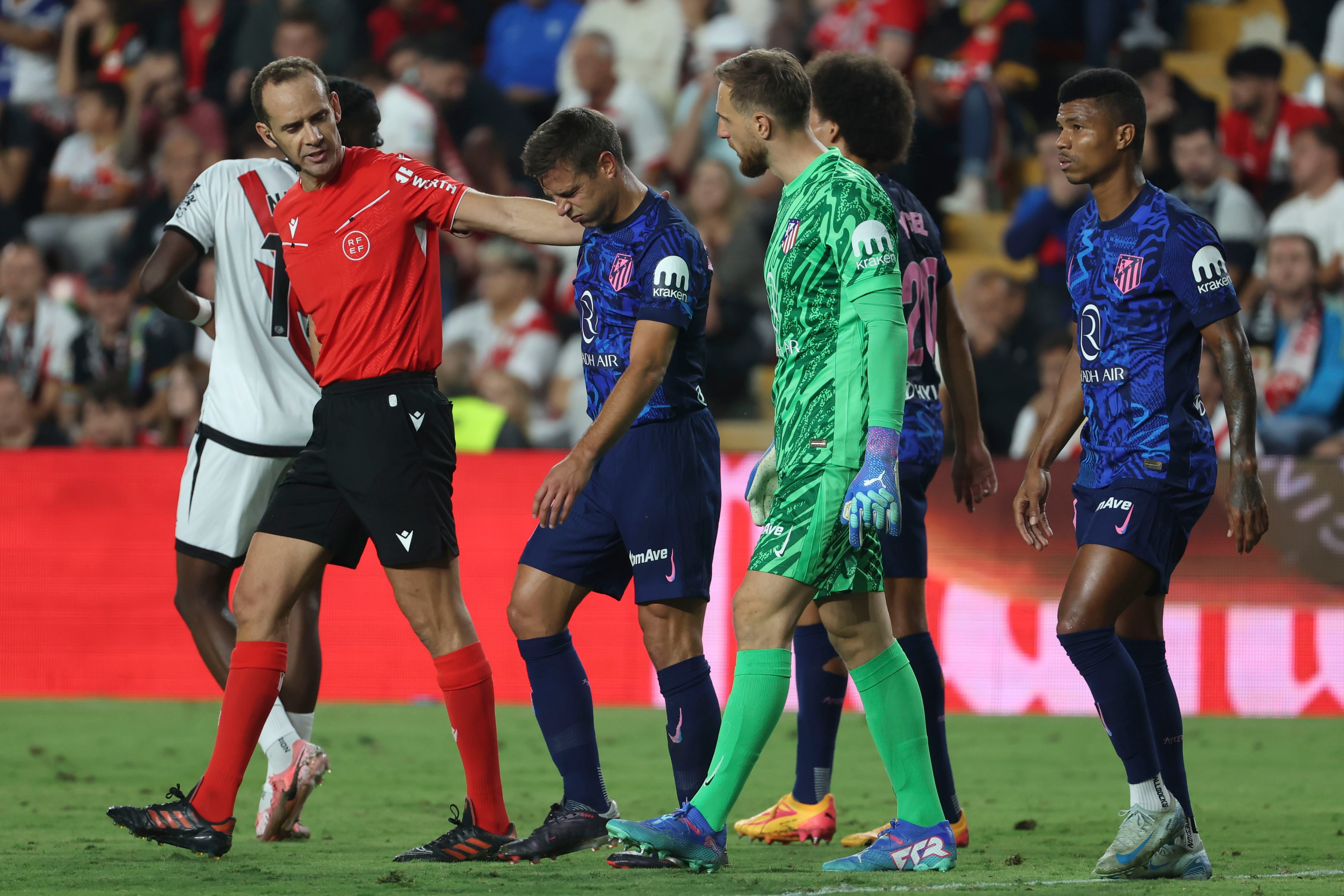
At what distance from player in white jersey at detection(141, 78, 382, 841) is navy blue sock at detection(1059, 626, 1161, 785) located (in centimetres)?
259

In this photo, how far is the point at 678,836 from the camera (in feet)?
13.7

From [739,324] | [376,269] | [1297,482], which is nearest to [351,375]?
[376,269]

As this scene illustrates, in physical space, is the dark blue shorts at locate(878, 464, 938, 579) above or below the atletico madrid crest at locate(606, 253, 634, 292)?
below

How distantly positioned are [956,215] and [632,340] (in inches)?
330

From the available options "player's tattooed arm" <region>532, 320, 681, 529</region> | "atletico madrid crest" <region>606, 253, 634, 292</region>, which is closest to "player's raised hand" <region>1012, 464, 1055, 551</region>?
"player's tattooed arm" <region>532, 320, 681, 529</region>

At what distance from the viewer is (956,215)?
40.7 feet

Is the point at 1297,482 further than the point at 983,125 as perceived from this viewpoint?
No

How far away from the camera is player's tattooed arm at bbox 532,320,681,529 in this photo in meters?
4.34

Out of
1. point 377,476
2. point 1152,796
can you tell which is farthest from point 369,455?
point 1152,796

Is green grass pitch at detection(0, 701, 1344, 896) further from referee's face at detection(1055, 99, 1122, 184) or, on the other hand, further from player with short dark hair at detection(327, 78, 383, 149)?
player with short dark hair at detection(327, 78, 383, 149)

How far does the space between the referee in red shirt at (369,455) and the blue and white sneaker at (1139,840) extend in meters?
1.73

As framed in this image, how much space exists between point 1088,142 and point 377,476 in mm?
2297

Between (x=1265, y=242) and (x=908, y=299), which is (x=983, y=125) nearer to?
(x=1265, y=242)

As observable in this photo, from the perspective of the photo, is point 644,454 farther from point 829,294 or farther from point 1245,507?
point 1245,507
